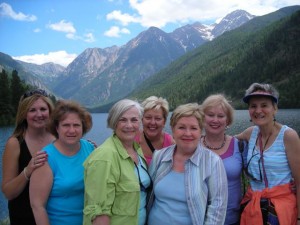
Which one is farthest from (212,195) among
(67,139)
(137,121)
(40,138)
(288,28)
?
(288,28)

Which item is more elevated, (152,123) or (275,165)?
(152,123)

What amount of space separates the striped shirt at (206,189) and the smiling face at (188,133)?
0.49ft

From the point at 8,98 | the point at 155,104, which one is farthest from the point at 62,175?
the point at 8,98

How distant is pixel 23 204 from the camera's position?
14.6 ft

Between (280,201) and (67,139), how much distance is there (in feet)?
10.2

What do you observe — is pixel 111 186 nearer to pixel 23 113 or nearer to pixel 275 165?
pixel 23 113

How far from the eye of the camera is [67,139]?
13.8ft

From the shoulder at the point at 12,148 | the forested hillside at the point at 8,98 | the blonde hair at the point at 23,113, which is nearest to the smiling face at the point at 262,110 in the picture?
the blonde hair at the point at 23,113

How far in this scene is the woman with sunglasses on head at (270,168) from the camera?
4344mm

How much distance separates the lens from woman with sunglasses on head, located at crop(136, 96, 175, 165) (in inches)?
225

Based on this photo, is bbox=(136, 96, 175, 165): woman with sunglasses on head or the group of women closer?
the group of women

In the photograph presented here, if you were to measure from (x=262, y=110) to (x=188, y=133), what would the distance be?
4.49ft

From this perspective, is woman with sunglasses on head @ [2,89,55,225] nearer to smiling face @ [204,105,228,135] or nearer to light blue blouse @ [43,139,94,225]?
light blue blouse @ [43,139,94,225]

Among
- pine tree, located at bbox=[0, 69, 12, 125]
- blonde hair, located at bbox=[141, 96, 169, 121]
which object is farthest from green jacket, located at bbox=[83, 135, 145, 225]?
pine tree, located at bbox=[0, 69, 12, 125]
